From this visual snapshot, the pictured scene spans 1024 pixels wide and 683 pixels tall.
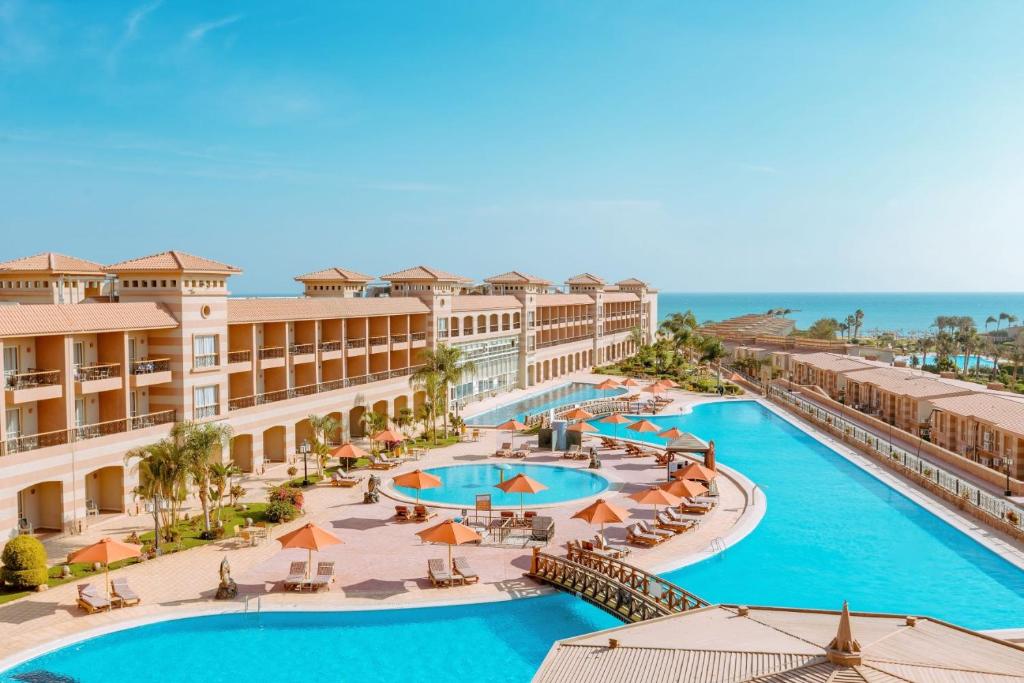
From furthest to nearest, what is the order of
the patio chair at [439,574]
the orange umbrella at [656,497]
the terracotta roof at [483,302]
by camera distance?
the terracotta roof at [483,302], the orange umbrella at [656,497], the patio chair at [439,574]

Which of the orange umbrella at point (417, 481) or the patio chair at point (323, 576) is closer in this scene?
the patio chair at point (323, 576)

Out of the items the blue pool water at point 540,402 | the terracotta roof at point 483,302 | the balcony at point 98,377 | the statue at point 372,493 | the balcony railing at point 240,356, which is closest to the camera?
the balcony at point 98,377

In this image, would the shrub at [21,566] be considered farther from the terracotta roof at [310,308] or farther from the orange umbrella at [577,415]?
the orange umbrella at [577,415]

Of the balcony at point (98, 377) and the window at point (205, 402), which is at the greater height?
the balcony at point (98, 377)

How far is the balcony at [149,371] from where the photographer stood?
30.8 meters

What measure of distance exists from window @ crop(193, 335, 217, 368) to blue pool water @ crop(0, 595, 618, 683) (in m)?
15.4

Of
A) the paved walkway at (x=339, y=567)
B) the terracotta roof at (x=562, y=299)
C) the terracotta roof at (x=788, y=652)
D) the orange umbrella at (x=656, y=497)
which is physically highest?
the terracotta roof at (x=562, y=299)

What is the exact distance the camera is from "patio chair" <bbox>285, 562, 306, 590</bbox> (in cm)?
2198

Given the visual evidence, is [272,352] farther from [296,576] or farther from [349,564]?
[296,576]

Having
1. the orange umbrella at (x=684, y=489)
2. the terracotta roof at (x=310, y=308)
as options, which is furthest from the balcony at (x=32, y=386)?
the orange umbrella at (x=684, y=489)

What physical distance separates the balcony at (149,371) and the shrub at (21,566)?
32.0 feet

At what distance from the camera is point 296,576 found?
22.3m

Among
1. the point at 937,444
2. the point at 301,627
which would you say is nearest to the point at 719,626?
the point at 301,627

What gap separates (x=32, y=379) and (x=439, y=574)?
54.2 ft
